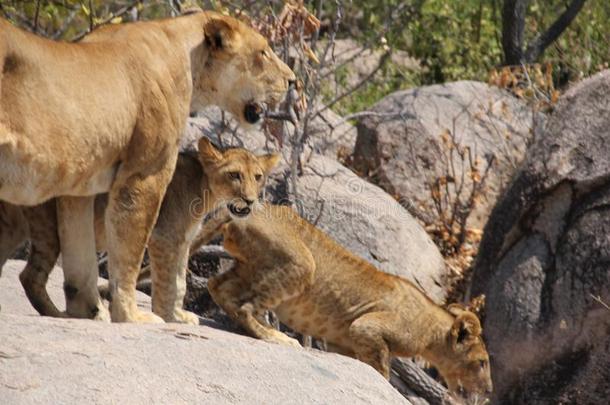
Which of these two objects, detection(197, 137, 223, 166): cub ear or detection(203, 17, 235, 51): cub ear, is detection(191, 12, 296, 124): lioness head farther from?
detection(197, 137, 223, 166): cub ear

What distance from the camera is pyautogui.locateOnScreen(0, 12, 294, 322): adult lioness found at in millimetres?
6723

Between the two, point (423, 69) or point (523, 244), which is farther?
point (423, 69)

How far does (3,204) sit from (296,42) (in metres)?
3.95

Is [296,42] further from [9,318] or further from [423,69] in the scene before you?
[423,69]

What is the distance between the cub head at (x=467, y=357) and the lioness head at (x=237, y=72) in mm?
2282

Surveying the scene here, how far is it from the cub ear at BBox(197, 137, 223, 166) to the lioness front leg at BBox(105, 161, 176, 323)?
3.41 ft

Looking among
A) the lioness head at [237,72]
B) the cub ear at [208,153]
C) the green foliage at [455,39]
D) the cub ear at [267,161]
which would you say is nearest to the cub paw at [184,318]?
the cub ear at [208,153]

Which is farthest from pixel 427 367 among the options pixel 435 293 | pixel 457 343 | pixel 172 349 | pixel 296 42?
pixel 172 349

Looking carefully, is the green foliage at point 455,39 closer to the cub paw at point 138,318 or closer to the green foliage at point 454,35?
the green foliage at point 454,35

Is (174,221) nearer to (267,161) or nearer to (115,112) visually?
(267,161)

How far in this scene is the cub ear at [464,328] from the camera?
31.6 feet

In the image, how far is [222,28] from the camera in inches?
313

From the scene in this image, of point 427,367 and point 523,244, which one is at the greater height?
point 523,244

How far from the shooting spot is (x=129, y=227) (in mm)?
7410
